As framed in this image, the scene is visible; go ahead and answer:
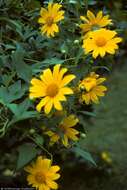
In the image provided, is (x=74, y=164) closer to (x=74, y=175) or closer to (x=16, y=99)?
(x=74, y=175)

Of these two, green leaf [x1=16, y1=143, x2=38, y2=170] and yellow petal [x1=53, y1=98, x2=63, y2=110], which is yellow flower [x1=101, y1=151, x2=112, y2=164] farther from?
yellow petal [x1=53, y1=98, x2=63, y2=110]

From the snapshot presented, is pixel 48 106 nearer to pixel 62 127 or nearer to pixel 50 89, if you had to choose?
pixel 50 89

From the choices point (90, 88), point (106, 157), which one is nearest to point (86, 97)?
point (90, 88)

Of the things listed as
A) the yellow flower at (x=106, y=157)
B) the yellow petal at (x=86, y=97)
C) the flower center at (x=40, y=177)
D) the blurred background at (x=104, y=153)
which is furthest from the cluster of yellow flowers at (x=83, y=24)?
the yellow flower at (x=106, y=157)

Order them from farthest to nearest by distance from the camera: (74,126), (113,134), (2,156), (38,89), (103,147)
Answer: (113,134) → (103,147) → (2,156) → (74,126) → (38,89)

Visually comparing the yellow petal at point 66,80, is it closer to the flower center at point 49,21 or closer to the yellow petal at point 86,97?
the yellow petal at point 86,97

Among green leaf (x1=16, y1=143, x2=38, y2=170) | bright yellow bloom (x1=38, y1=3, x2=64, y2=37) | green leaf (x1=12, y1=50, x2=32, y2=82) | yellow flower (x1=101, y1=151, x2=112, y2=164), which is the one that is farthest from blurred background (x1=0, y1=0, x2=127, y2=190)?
green leaf (x1=16, y1=143, x2=38, y2=170)

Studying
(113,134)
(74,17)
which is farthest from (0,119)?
(113,134)
